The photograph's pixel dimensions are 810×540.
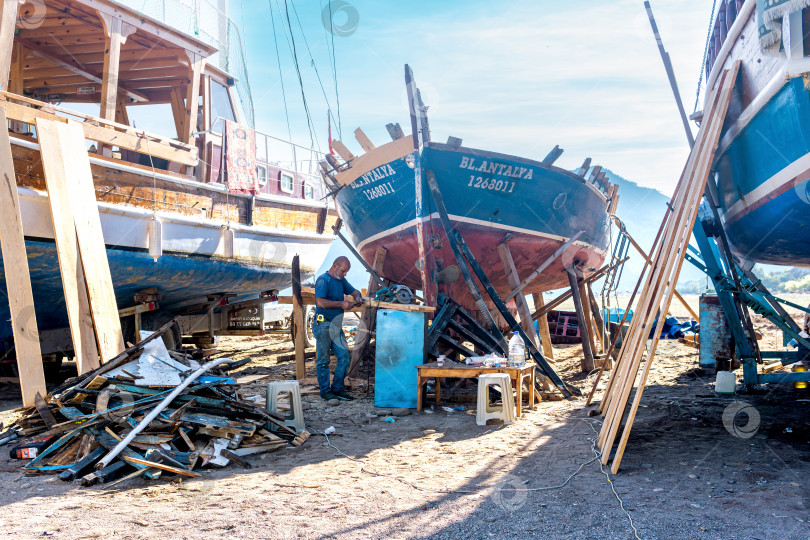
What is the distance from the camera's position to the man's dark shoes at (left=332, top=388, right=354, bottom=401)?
21.3ft

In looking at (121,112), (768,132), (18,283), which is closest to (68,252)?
(18,283)

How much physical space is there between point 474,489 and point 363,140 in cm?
531

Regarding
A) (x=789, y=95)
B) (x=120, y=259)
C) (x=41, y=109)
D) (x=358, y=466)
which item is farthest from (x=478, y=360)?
(x=41, y=109)

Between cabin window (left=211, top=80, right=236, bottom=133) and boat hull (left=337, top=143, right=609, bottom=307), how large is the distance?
2.76 m

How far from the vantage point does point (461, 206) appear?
750 cm

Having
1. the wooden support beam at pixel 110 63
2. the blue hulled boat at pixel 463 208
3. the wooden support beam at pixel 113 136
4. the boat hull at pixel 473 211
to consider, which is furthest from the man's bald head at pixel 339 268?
the wooden support beam at pixel 110 63

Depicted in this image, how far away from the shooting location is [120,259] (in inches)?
283

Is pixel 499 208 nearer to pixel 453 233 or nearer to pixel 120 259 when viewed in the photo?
pixel 453 233

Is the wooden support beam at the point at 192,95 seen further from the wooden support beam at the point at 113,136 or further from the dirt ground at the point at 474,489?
the dirt ground at the point at 474,489

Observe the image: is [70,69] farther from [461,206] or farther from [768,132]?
[768,132]

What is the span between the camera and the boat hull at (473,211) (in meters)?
7.36

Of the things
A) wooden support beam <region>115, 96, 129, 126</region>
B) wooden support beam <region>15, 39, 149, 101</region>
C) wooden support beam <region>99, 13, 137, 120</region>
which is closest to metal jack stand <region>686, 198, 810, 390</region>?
wooden support beam <region>99, 13, 137, 120</region>

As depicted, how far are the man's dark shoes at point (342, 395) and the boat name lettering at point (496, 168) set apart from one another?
10.3 feet

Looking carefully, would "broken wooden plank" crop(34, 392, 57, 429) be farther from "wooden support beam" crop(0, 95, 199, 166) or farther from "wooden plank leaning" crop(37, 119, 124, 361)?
"wooden support beam" crop(0, 95, 199, 166)
